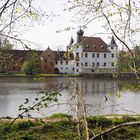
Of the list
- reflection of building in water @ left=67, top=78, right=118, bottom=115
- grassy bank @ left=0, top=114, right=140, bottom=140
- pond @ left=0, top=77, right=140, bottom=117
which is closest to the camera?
reflection of building in water @ left=67, top=78, right=118, bottom=115

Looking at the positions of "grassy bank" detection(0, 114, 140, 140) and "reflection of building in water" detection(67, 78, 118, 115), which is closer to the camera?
"reflection of building in water" detection(67, 78, 118, 115)

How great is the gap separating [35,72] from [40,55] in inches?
23.7

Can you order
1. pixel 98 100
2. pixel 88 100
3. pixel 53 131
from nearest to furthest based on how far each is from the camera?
pixel 53 131
pixel 88 100
pixel 98 100

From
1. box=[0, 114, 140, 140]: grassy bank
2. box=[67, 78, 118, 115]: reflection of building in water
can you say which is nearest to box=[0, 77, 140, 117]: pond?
box=[67, 78, 118, 115]: reflection of building in water

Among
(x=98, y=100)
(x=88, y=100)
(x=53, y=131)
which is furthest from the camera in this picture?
(x=98, y=100)

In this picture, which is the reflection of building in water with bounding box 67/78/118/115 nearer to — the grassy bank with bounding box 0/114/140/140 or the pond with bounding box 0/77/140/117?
the pond with bounding box 0/77/140/117

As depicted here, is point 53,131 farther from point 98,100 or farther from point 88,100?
point 98,100

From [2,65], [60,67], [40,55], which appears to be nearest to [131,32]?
[40,55]

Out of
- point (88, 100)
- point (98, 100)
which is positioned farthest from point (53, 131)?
point (98, 100)

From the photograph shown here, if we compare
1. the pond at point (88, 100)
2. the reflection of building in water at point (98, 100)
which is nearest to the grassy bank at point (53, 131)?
the pond at point (88, 100)

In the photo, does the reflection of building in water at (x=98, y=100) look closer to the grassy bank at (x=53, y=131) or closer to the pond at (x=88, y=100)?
the pond at (x=88, y=100)

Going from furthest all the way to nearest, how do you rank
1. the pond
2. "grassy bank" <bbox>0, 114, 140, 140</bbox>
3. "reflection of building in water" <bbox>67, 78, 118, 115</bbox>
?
"grassy bank" <bbox>0, 114, 140, 140</bbox>
the pond
"reflection of building in water" <bbox>67, 78, 118, 115</bbox>

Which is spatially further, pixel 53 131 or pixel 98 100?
pixel 98 100

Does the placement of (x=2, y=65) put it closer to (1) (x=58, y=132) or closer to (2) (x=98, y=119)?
(1) (x=58, y=132)
